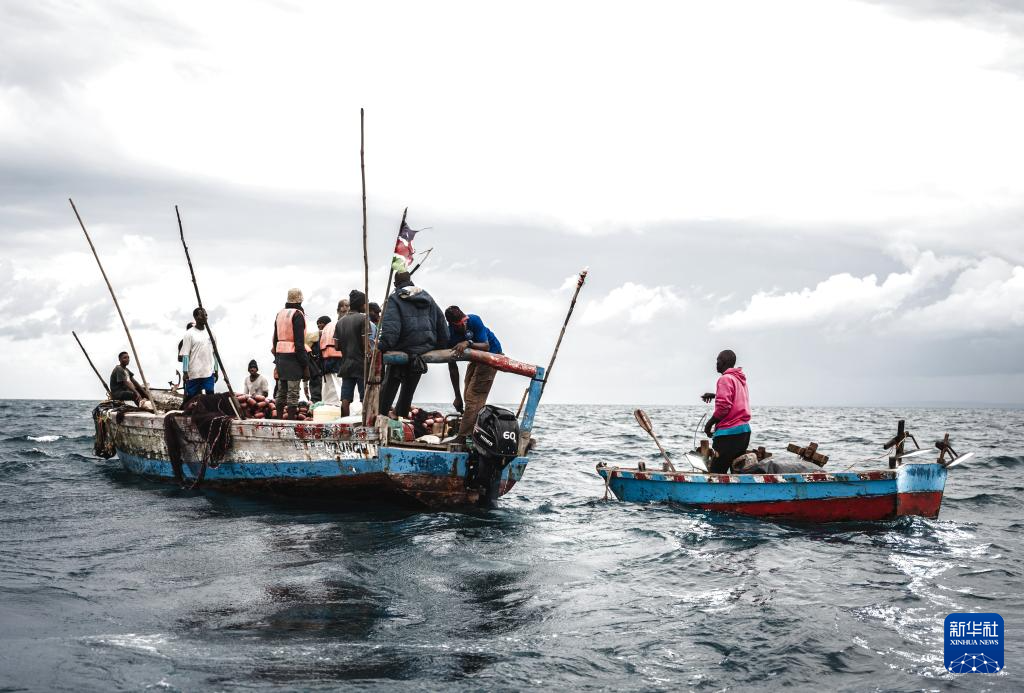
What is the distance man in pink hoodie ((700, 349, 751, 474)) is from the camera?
12.1 m

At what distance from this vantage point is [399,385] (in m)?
11.4

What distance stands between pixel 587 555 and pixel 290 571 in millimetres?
3240

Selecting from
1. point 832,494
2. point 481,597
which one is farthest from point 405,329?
point 832,494

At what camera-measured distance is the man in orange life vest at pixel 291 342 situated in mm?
13367

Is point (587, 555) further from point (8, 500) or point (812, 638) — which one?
point (8, 500)

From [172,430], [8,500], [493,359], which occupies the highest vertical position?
[493,359]

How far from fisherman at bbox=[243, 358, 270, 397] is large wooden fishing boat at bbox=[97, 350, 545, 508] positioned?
394cm

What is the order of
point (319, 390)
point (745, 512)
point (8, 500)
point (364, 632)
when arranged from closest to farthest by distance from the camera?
point (364, 632), point (745, 512), point (8, 500), point (319, 390)

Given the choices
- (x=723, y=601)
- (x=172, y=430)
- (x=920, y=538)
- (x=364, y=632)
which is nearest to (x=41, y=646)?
(x=364, y=632)

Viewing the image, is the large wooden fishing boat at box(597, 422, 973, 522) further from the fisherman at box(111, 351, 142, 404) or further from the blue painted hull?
the fisherman at box(111, 351, 142, 404)

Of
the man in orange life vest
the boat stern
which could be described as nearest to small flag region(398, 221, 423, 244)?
the man in orange life vest

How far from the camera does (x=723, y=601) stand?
25.4 ft

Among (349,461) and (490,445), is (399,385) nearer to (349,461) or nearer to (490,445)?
(349,461)

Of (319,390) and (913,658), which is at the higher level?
(319,390)
